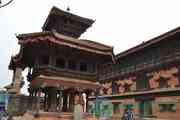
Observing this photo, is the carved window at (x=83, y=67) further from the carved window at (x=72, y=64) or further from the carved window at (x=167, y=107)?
the carved window at (x=167, y=107)

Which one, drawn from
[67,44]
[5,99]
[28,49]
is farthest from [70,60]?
[5,99]

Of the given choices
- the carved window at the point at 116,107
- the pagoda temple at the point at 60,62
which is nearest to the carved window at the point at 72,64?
the pagoda temple at the point at 60,62

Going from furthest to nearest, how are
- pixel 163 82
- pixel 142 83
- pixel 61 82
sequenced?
pixel 142 83 → pixel 163 82 → pixel 61 82

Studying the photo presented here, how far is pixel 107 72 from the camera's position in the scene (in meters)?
34.9

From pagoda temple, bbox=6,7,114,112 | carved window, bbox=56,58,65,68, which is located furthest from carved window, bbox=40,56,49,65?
carved window, bbox=56,58,65,68

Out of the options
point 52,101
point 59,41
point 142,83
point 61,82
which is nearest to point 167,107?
point 142,83

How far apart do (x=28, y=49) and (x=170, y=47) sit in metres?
15.3

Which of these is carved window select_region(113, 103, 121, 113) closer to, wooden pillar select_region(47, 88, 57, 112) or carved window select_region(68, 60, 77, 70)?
carved window select_region(68, 60, 77, 70)

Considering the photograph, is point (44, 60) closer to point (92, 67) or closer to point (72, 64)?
point (72, 64)

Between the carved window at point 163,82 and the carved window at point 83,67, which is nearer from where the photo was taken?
the carved window at point 83,67

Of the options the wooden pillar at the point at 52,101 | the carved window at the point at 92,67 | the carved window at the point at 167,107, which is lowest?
the carved window at the point at 167,107

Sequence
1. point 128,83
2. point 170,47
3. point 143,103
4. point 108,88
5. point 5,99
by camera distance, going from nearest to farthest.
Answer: point 5,99 < point 170,47 < point 143,103 < point 128,83 < point 108,88

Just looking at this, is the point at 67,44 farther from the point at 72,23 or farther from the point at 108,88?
the point at 108,88

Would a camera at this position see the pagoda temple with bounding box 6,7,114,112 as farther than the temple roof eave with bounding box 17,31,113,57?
Yes
